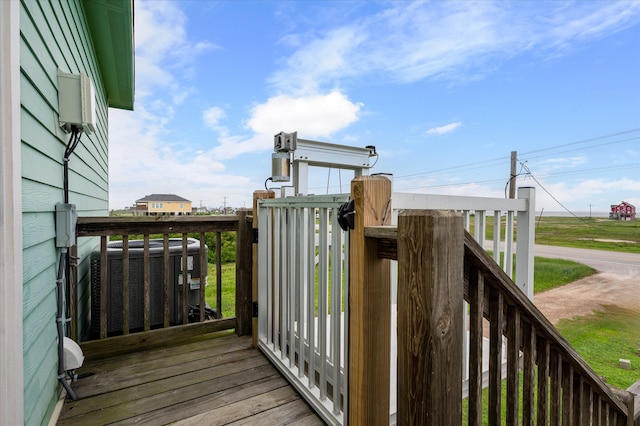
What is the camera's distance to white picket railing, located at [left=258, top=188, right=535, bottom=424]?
1424 millimetres

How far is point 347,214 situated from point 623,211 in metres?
20.6

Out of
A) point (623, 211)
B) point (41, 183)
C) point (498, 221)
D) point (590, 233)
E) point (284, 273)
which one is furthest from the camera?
point (623, 211)

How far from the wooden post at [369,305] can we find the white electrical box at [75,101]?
1635mm

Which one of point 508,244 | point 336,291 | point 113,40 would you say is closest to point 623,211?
point 508,244

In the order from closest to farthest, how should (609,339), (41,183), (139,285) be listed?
(41,183) → (139,285) → (609,339)

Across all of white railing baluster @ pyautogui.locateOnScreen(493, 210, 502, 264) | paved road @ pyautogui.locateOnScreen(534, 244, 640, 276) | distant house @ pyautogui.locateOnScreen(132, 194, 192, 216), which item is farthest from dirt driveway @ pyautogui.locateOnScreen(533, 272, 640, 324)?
distant house @ pyautogui.locateOnScreen(132, 194, 192, 216)

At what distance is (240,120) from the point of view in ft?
43.5

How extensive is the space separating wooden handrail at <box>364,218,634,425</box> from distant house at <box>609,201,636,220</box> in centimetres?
1890

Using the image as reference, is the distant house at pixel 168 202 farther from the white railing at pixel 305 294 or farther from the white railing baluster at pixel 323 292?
the white railing baluster at pixel 323 292

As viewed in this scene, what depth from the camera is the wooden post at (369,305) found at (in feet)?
3.61

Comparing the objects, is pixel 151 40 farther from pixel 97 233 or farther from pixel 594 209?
pixel 594 209

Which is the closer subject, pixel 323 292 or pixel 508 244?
pixel 323 292

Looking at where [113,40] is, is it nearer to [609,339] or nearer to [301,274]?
[301,274]

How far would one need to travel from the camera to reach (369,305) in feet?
3.63
